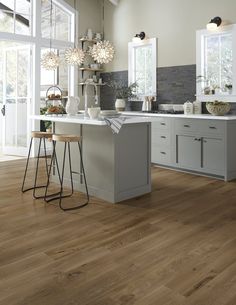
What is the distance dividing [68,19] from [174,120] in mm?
3585

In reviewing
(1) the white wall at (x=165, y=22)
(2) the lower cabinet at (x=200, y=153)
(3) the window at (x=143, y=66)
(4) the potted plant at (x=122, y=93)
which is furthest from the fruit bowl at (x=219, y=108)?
(4) the potted plant at (x=122, y=93)

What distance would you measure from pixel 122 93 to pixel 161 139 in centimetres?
192

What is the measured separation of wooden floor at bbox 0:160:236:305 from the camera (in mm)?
2098

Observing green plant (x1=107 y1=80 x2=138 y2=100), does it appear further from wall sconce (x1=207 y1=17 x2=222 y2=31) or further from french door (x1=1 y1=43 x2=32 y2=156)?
wall sconce (x1=207 y1=17 x2=222 y2=31)

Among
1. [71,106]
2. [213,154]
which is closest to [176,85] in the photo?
[213,154]

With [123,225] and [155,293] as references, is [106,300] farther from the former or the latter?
[123,225]

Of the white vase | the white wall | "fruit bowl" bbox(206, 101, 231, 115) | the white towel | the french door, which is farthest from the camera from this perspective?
the white vase

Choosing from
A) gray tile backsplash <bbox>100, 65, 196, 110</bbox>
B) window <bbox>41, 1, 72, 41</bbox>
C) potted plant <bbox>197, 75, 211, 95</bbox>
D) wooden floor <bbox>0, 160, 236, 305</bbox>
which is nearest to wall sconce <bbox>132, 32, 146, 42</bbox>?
gray tile backsplash <bbox>100, 65, 196, 110</bbox>

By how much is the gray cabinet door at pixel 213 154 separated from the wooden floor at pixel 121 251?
35.8 inches

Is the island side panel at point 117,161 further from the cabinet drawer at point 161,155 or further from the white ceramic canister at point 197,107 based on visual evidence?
the white ceramic canister at point 197,107

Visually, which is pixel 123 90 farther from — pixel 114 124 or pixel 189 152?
pixel 114 124

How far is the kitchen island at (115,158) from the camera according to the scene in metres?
3.99

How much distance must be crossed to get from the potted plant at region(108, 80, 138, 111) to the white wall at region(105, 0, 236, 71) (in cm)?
37

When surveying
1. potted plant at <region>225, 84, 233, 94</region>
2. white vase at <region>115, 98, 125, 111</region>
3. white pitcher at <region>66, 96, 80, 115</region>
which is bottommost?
white pitcher at <region>66, 96, 80, 115</region>
